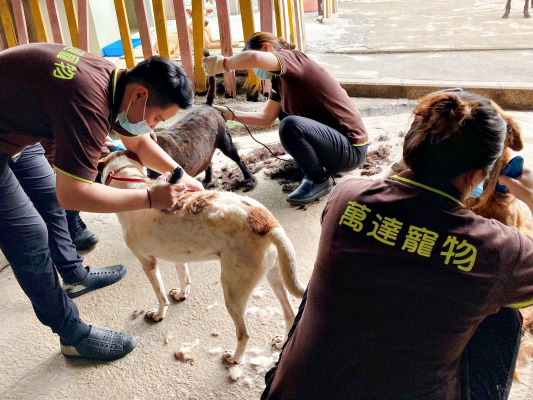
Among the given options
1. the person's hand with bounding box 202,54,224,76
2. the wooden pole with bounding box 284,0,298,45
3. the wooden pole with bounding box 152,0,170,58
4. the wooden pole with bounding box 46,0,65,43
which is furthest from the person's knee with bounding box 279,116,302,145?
the wooden pole with bounding box 46,0,65,43

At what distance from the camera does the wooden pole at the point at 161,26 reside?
5.76 m

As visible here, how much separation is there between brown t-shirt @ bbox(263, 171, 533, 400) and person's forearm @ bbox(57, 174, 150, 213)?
988mm

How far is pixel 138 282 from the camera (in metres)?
3.21

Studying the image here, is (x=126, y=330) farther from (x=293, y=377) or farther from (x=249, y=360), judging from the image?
(x=293, y=377)

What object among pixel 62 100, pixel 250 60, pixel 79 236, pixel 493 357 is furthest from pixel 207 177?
pixel 493 357

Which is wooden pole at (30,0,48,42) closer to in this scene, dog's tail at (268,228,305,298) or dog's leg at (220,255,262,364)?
dog's leg at (220,255,262,364)

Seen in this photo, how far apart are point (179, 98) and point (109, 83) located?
12.4 inches

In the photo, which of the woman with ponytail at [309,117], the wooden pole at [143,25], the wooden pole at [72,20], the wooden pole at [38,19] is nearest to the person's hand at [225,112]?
the woman with ponytail at [309,117]

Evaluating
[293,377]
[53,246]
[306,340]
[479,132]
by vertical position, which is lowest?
[53,246]

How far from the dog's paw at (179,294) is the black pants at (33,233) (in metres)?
0.66

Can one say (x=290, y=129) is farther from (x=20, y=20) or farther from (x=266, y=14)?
(x=20, y=20)

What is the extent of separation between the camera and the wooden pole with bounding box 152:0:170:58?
227 inches

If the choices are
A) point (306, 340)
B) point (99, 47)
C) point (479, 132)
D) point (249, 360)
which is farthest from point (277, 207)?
point (99, 47)

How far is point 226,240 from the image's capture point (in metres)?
2.19
